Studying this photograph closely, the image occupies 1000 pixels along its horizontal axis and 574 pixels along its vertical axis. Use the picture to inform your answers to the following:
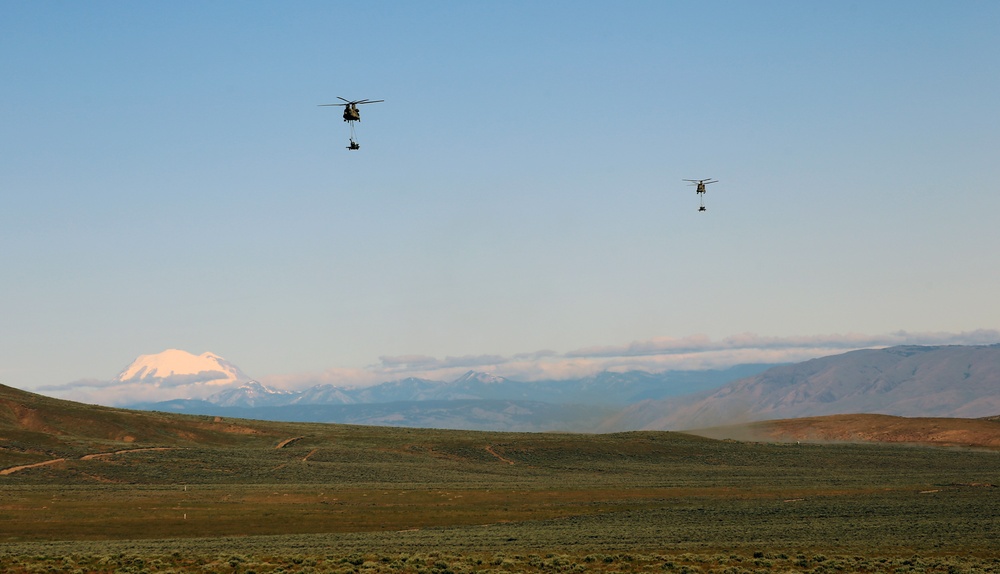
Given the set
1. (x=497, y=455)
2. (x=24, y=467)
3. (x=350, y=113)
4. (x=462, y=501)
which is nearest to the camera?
(x=350, y=113)

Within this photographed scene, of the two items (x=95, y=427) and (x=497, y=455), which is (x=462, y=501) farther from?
(x=95, y=427)

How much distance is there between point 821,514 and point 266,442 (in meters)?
94.9

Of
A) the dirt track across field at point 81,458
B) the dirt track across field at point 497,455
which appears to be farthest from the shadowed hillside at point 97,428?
the dirt track across field at point 497,455

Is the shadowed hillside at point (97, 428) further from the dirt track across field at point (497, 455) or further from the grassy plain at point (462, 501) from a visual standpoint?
the dirt track across field at point (497, 455)

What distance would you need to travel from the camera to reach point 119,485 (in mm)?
101812

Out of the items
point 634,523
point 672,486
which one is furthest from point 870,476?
point 634,523

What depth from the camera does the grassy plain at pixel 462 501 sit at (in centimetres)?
5547

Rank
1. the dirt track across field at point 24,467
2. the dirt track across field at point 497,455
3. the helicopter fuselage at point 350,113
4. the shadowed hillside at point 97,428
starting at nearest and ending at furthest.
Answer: the helicopter fuselage at point 350,113, the dirt track across field at point 24,467, the shadowed hillside at point 97,428, the dirt track across field at point 497,455

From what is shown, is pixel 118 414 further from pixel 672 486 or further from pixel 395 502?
pixel 672 486

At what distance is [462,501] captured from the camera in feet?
304

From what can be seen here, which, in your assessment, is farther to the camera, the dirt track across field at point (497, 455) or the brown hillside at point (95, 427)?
the dirt track across field at point (497, 455)

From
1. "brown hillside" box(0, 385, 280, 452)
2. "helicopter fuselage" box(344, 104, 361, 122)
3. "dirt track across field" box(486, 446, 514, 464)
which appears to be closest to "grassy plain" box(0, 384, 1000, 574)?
"dirt track across field" box(486, 446, 514, 464)

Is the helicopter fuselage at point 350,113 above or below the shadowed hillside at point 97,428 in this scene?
above

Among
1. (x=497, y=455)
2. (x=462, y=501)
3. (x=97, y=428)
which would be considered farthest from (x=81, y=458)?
(x=497, y=455)
